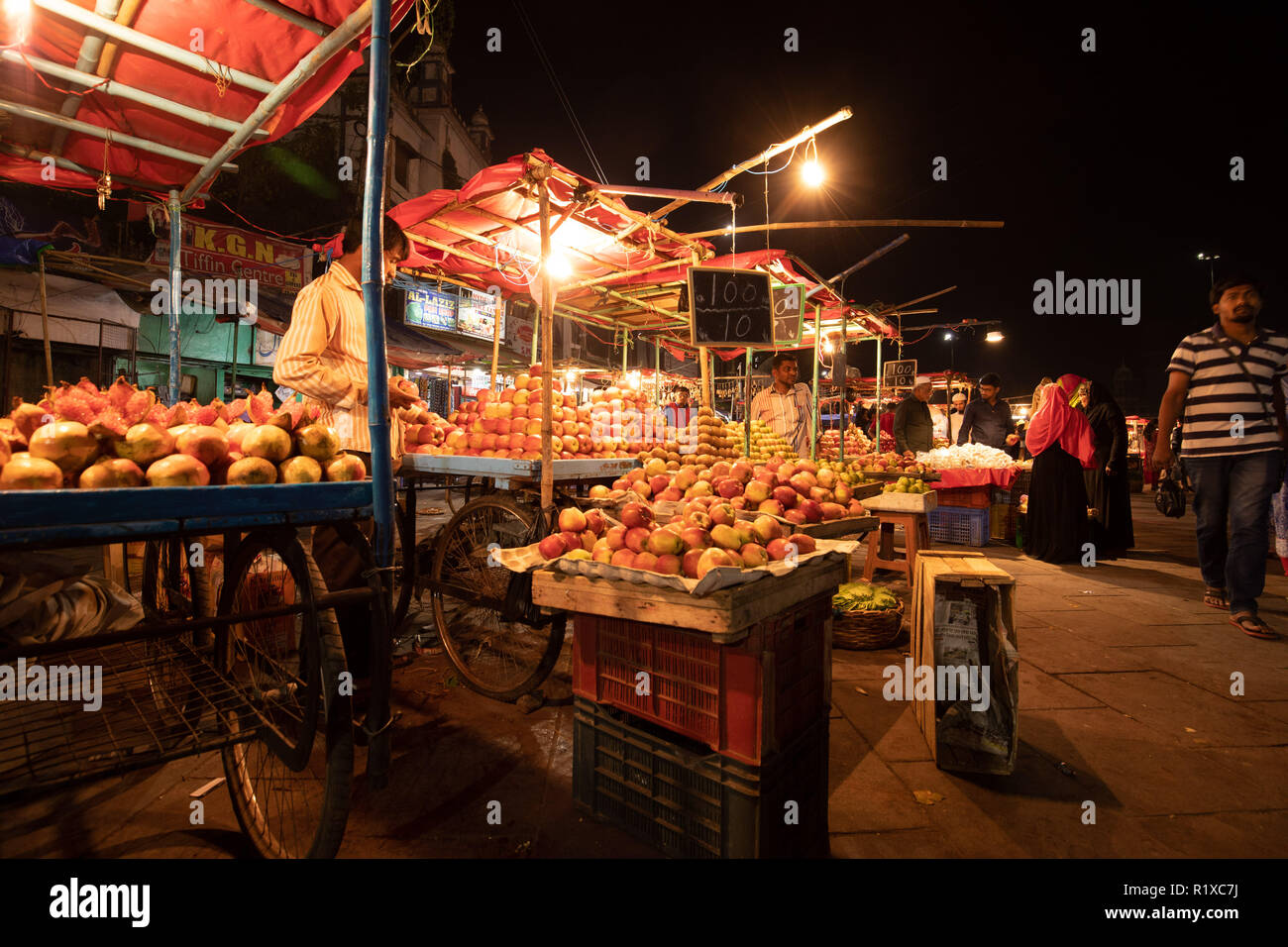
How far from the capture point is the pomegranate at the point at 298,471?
6.15 feet

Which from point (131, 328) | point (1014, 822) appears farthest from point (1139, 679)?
point (131, 328)

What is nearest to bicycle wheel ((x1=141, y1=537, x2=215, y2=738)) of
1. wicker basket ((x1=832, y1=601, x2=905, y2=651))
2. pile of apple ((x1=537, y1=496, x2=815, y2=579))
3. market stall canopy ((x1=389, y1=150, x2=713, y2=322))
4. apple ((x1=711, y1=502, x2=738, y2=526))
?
pile of apple ((x1=537, y1=496, x2=815, y2=579))

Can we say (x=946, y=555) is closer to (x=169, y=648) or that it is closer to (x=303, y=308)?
(x=303, y=308)

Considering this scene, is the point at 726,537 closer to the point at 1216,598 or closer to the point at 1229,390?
the point at 1229,390

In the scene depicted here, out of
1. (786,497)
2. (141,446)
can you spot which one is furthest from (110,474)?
(786,497)

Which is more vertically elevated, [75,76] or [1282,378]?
[75,76]

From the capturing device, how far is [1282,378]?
4594 millimetres

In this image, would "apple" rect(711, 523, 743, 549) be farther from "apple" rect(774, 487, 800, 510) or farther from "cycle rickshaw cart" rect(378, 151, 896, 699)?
"cycle rickshaw cart" rect(378, 151, 896, 699)

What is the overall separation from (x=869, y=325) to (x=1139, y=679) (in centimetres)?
723

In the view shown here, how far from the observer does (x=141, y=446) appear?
1684 millimetres

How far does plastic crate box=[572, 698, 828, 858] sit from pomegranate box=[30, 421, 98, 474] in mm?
1895

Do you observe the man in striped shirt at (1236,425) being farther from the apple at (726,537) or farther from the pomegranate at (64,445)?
the pomegranate at (64,445)

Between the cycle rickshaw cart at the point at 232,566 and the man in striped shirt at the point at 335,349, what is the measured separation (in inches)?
36.2

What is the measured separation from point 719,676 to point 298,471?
1.64m
